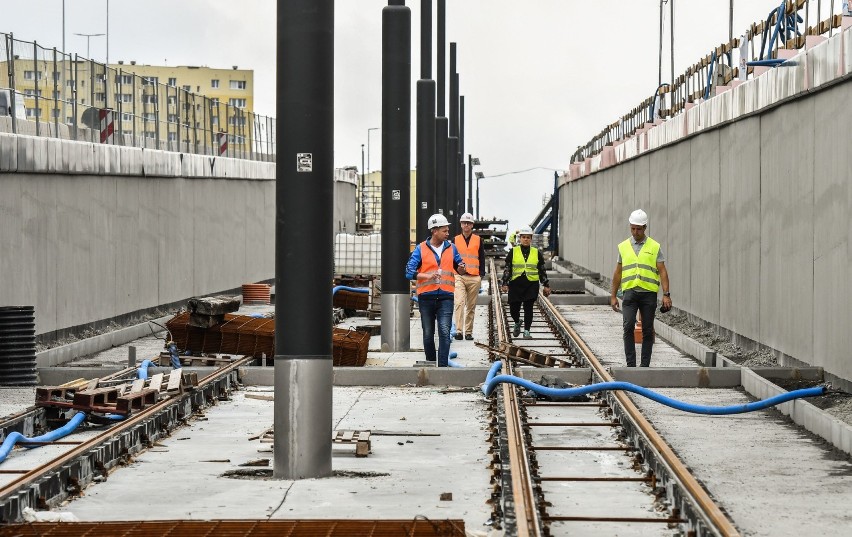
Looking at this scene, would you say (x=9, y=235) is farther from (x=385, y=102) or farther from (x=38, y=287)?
(x=385, y=102)

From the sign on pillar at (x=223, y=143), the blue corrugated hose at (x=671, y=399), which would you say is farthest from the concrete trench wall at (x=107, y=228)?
the blue corrugated hose at (x=671, y=399)

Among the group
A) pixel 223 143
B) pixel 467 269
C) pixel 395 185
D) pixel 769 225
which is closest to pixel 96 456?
pixel 769 225

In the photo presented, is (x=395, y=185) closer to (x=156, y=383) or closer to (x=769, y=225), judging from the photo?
(x=769, y=225)

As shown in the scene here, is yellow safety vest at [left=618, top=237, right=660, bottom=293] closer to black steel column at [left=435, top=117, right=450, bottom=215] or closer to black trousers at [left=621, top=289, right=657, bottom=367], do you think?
black trousers at [left=621, top=289, right=657, bottom=367]

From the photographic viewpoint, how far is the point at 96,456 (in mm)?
10977

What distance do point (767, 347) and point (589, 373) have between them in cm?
353

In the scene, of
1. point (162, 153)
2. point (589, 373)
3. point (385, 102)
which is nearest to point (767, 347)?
point (589, 373)

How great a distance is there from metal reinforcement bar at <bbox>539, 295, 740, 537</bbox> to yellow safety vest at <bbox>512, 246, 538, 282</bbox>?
8348 millimetres

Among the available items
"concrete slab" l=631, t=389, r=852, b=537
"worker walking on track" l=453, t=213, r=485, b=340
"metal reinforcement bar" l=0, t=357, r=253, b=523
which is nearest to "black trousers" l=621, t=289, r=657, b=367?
"concrete slab" l=631, t=389, r=852, b=537

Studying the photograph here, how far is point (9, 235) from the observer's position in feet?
67.2

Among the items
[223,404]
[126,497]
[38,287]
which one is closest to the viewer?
[126,497]

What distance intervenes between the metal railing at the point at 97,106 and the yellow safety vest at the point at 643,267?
8.93 metres

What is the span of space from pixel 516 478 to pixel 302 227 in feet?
7.63

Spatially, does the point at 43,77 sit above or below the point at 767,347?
above
